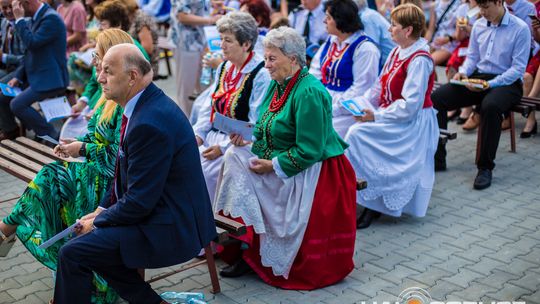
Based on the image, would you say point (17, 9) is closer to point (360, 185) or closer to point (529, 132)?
point (360, 185)

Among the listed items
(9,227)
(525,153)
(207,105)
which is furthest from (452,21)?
(9,227)

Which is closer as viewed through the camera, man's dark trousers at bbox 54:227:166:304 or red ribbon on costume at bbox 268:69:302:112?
man's dark trousers at bbox 54:227:166:304

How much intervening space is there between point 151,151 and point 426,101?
9.71 ft

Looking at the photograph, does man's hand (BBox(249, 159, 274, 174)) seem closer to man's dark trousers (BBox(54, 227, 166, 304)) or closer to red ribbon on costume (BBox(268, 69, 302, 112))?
red ribbon on costume (BBox(268, 69, 302, 112))

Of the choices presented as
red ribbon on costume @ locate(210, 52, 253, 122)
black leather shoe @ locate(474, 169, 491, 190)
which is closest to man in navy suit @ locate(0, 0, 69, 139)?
red ribbon on costume @ locate(210, 52, 253, 122)

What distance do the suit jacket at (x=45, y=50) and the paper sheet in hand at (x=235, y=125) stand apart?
9.79 ft

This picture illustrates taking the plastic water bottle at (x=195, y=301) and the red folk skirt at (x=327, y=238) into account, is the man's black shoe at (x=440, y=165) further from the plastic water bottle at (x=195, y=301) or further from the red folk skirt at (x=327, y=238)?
the plastic water bottle at (x=195, y=301)

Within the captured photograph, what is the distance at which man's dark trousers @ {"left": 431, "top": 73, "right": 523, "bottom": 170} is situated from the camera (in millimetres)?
6387

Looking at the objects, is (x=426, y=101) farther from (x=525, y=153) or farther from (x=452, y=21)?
(x=452, y=21)

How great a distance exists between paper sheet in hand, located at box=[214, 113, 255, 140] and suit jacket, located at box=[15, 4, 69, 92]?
9.79 feet

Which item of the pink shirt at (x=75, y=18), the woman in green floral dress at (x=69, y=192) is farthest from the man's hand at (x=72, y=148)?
the pink shirt at (x=75, y=18)

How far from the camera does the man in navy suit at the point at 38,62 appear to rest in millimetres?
6938

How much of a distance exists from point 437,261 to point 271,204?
125 centimetres

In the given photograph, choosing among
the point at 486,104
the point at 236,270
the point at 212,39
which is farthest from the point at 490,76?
the point at 236,270
